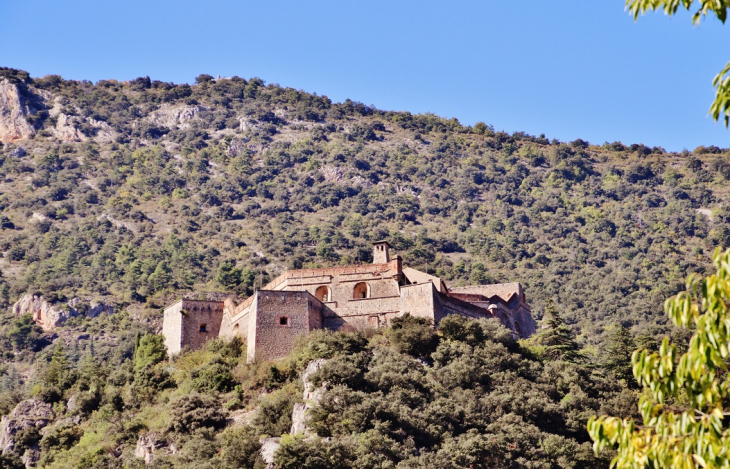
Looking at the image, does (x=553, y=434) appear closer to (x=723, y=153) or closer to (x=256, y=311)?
(x=256, y=311)

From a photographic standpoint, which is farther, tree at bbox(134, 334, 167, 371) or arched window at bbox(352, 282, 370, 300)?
arched window at bbox(352, 282, 370, 300)

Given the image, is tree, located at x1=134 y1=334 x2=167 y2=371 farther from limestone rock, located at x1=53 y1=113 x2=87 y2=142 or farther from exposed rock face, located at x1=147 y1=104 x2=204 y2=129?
exposed rock face, located at x1=147 y1=104 x2=204 y2=129

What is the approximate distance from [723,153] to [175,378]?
109 metres

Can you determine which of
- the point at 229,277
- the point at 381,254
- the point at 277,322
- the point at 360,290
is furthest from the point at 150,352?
the point at 229,277

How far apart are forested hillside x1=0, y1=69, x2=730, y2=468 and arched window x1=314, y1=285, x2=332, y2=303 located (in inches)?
209

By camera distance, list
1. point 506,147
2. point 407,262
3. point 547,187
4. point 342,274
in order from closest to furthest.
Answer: point 342,274 < point 407,262 < point 547,187 < point 506,147

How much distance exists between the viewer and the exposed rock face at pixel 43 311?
80863mm

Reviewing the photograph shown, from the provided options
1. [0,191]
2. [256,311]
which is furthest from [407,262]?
[0,191]

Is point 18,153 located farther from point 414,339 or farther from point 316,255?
point 414,339

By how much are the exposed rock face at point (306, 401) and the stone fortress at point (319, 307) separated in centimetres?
409

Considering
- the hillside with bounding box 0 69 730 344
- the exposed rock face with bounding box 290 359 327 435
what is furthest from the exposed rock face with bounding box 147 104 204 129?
the exposed rock face with bounding box 290 359 327 435

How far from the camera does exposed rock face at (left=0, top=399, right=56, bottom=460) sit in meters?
44.6

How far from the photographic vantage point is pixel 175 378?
44625 millimetres

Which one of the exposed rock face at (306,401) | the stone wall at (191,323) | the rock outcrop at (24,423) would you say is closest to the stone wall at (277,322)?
the exposed rock face at (306,401)
